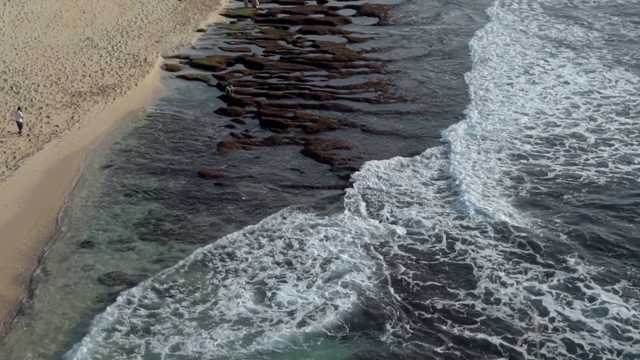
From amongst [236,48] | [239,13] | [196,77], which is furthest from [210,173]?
[239,13]

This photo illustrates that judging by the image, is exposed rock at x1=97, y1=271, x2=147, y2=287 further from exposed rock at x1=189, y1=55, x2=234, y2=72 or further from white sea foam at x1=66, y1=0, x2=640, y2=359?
exposed rock at x1=189, y1=55, x2=234, y2=72

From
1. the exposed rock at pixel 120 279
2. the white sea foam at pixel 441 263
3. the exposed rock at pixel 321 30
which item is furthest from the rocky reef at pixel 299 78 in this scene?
the exposed rock at pixel 120 279

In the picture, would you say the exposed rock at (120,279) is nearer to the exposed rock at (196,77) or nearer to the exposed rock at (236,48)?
the exposed rock at (196,77)

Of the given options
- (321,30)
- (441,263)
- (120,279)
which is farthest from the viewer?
(321,30)

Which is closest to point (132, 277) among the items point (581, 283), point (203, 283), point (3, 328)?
point (203, 283)

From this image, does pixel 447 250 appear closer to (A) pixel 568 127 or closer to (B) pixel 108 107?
(A) pixel 568 127

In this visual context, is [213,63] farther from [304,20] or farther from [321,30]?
[304,20]

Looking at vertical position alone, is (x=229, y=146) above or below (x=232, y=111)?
below
